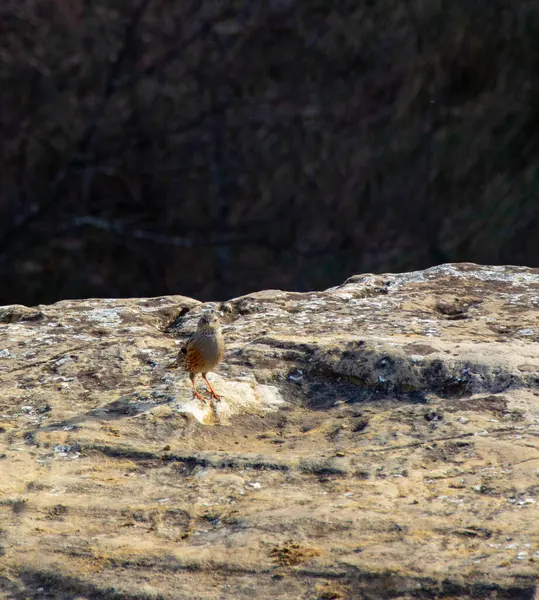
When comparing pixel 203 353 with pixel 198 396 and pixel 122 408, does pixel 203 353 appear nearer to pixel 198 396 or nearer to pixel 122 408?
pixel 198 396

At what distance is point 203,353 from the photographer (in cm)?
335

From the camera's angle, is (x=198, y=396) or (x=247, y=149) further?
(x=247, y=149)

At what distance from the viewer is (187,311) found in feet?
14.3

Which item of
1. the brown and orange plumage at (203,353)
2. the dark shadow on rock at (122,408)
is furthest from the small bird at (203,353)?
the dark shadow on rock at (122,408)

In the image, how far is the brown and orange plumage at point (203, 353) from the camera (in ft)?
10.9

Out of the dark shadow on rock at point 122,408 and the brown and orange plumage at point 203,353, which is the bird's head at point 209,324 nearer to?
the brown and orange plumage at point 203,353

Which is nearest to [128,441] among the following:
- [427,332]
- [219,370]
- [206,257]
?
[219,370]

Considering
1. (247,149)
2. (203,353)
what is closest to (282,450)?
(203,353)

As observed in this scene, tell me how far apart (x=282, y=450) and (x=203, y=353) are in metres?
0.56

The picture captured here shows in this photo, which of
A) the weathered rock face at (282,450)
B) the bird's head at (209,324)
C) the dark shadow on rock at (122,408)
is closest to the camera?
the weathered rock face at (282,450)

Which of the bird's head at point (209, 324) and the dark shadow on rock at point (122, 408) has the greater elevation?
the bird's head at point (209, 324)

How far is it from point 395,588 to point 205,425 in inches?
45.4

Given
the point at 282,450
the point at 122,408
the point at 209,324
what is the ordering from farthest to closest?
1. the point at 209,324
2. the point at 122,408
3. the point at 282,450

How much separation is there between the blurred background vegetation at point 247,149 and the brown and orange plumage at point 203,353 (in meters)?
4.89
